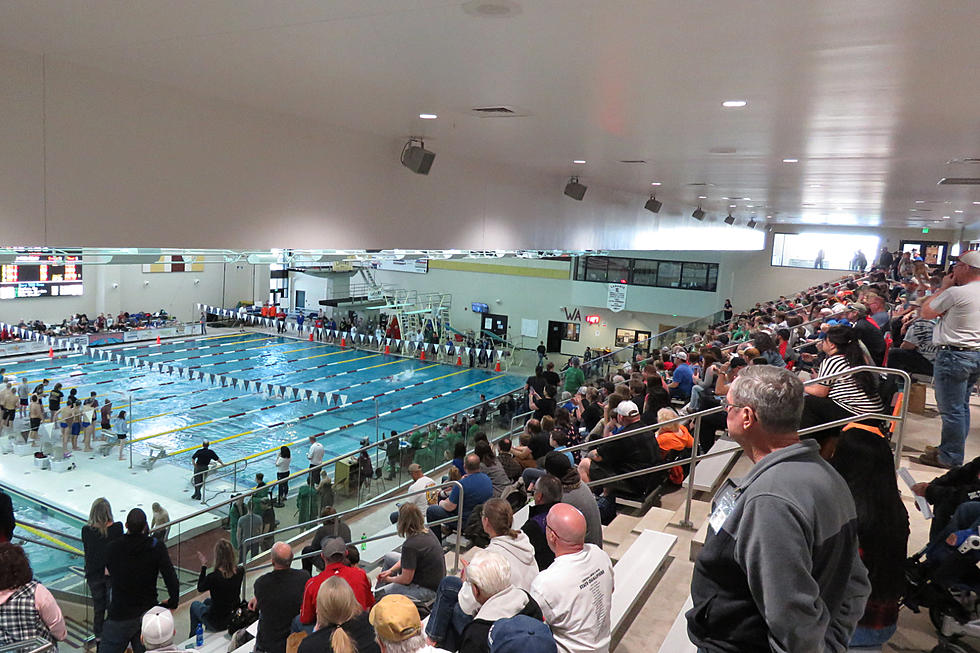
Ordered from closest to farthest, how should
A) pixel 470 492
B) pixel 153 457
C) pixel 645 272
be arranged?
pixel 470 492
pixel 153 457
pixel 645 272

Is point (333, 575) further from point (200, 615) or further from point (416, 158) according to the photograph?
point (416, 158)

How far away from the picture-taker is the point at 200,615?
18.4ft

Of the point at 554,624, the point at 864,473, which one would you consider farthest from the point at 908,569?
the point at 554,624

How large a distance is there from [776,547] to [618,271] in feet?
88.5

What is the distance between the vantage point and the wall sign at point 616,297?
91.4 ft

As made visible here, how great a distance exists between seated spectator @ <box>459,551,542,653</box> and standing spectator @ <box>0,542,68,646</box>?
2284 mm

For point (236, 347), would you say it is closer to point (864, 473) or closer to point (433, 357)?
point (433, 357)

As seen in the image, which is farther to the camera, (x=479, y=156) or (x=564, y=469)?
(x=479, y=156)

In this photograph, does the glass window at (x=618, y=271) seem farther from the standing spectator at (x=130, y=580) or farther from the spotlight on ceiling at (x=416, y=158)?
the standing spectator at (x=130, y=580)

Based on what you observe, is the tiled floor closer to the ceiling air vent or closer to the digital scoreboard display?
the ceiling air vent

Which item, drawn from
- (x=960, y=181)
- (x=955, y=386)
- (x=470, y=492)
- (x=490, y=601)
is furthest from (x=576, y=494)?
(x=960, y=181)

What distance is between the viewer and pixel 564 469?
418 centimetres

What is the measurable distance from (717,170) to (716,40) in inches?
224

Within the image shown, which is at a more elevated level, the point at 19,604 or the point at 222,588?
the point at 19,604
